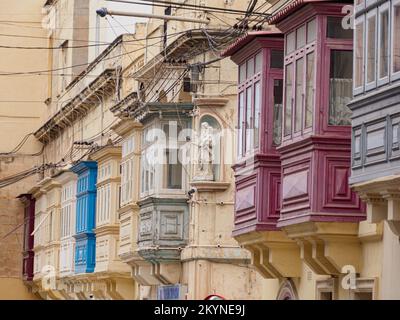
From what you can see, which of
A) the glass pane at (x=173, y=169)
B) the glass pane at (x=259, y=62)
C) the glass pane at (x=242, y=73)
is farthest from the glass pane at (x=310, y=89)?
the glass pane at (x=173, y=169)

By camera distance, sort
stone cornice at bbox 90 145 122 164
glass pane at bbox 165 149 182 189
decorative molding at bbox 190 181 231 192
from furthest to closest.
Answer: stone cornice at bbox 90 145 122 164, glass pane at bbox 165 149 182 189, decorative molding at bbox 190 181 231 192

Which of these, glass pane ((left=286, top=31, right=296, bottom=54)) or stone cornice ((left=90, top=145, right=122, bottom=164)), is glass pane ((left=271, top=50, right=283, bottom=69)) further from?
stone cornice ((left=90, top=145, right=122, bottom=164))

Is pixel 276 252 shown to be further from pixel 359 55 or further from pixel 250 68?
A: pixel 359 55

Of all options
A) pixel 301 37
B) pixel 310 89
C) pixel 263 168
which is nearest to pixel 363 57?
pixel 310 89

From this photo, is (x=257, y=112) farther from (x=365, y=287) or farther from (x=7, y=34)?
(x=7, y=34)

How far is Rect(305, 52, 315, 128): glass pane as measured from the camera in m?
26.4

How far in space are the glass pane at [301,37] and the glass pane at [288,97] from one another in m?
0.54

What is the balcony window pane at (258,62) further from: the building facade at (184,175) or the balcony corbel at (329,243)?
the building facade at (184,175)

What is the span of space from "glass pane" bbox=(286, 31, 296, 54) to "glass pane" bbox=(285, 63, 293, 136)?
248 millimetres

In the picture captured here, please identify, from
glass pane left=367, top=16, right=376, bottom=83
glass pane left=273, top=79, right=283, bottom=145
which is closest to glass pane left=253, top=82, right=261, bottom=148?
glass pane left=273, top=79, right=283, bottom=145

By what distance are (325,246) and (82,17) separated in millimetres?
38269

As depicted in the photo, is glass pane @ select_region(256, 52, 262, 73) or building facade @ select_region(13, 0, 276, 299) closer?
glass pane @ select_region(256, 52, 262, 73)

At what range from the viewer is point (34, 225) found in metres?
68.9
